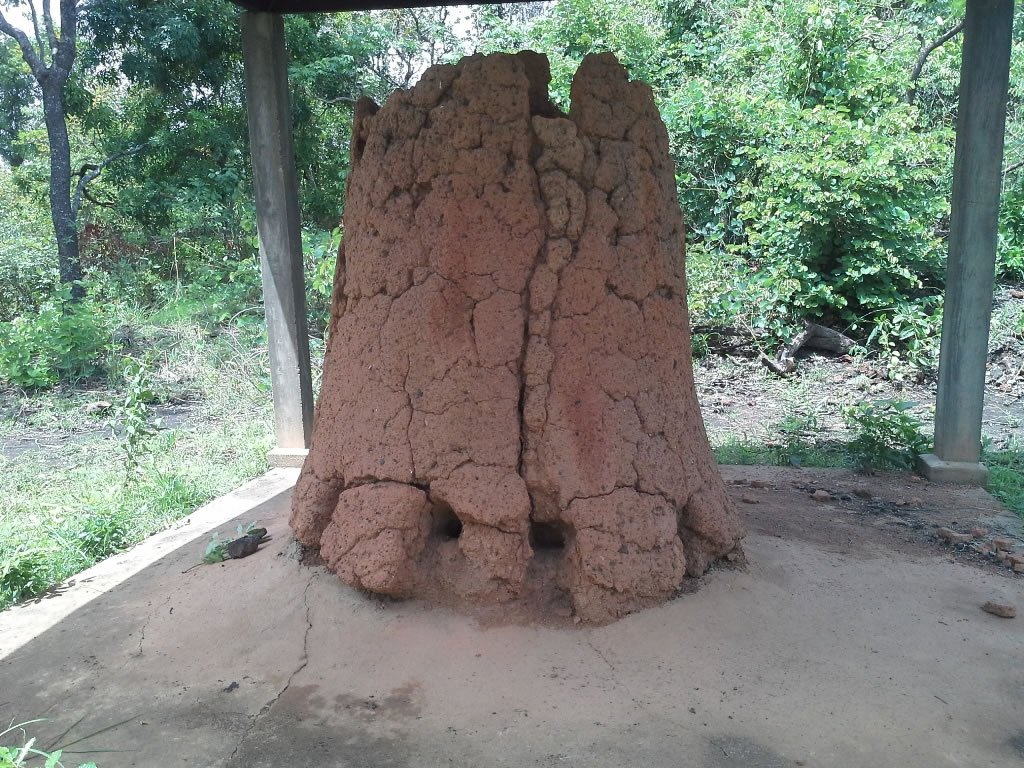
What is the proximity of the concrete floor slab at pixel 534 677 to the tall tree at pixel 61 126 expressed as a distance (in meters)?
8.36

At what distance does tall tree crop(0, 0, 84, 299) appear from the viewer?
1002 cm

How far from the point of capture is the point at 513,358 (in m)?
2.67

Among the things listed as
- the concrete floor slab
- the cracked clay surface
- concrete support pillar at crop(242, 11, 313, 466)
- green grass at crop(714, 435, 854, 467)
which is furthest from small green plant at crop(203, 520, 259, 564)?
green grass at crop(714, 435, 854, 467)

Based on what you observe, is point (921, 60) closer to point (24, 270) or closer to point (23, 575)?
point (23, 575)

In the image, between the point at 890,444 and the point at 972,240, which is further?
the point at 890,444

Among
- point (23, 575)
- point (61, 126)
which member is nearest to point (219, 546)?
point (23, 575)

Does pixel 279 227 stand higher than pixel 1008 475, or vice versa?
pixel 279 227

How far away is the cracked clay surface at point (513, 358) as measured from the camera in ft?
8.70

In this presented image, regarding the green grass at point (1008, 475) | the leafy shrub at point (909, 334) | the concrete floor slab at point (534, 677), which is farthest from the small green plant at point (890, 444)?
the leafy shrub at point (909, 334)

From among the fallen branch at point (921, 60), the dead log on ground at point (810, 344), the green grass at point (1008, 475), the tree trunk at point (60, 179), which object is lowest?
the green grass at point (1008, 475)

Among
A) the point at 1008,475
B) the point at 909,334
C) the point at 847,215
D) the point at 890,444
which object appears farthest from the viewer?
the point at 847,215

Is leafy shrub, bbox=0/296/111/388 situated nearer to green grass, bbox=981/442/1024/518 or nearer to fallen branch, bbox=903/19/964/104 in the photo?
green grass, bbox=981/442/1024/518

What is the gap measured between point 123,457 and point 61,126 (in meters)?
6.89

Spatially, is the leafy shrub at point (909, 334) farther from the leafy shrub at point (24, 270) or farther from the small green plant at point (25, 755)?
the leafy shrub at point (24, 270)
